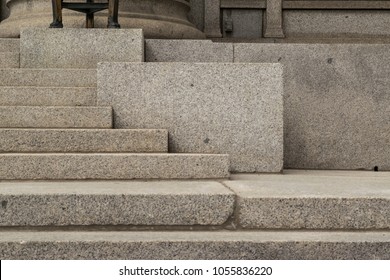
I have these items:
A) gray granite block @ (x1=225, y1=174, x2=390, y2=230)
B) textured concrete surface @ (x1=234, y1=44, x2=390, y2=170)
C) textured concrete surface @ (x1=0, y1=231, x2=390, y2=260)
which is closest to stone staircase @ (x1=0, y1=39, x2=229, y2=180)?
gray granite block @ (x1=225, y1=174, x2=390, y2=230)

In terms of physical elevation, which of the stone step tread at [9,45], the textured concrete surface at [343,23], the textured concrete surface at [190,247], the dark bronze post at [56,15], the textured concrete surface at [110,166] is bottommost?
the textured concrete surface at [190,247]

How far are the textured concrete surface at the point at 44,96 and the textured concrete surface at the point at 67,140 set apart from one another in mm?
735

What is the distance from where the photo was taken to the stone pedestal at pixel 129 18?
694 cm

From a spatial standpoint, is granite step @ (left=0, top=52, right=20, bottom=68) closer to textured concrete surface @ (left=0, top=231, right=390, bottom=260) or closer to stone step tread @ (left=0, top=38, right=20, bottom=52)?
stone step tread @ (left=0, top=38, right=20, bottom=52)

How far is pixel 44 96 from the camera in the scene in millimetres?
5008

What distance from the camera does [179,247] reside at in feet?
9.10

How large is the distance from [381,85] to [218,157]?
2.68 meters

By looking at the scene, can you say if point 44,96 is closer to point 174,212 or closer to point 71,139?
point 71,139

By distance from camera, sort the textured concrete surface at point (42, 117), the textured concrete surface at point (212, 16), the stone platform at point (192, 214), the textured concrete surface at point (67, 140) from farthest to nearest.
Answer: the textured concrete surface at point (212, 16) < the textured concrete surface at point (42, 117) < the textured concrete surface at point (67, 140) < the stone platform at point (192, 214)

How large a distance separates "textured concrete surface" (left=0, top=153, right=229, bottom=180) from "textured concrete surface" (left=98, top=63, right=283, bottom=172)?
0.83m

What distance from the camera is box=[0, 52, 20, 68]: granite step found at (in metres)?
5.73

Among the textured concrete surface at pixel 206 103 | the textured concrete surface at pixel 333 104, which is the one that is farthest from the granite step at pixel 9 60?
the textured concrete surface at pixel 333 104

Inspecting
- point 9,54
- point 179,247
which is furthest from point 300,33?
point 179,247

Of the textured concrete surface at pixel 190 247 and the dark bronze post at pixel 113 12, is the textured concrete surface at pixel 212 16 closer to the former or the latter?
the dark bronze post at pixel 113 12
